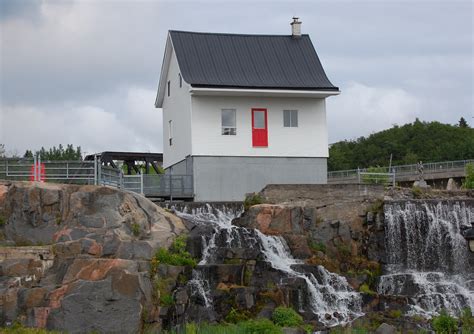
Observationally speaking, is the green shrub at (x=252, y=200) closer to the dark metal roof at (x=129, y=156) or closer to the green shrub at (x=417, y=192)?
the green shrub at (x=417, y=192)

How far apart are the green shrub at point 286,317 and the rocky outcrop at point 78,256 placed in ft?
12.3

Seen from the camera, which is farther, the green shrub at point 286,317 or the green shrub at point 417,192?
the green shrub at point 417,192

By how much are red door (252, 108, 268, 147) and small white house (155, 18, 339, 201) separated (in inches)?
1.9

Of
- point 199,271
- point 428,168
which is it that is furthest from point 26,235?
point 428,168

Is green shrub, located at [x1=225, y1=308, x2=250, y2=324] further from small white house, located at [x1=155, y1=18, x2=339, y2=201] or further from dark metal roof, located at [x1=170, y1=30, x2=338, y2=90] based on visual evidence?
dark metal roof, located at [x1=170, y1=30, x2=338, y2=90]

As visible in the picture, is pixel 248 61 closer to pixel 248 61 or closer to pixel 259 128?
pixel 248 61

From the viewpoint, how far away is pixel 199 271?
2925 cm

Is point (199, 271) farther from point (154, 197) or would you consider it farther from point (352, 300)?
point (154, 197)

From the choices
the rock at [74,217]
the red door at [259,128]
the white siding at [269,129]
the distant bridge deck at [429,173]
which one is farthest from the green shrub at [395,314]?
the distant bridge deck at [429,173]

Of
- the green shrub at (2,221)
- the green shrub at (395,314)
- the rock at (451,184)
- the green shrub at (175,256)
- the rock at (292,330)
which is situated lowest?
the rock at (292,330)

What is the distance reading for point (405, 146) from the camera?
8650 cm

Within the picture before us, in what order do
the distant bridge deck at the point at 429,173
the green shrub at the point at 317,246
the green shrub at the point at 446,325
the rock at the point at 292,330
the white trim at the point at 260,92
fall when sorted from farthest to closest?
the distant bridge deck at the point at 429,173 < the white trim at the point at 260,92 < the green shrub at the point at 317,246 < the rock at the point at 292,330 < the green shrub at the point at 446,325

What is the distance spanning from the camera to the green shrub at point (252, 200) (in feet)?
116

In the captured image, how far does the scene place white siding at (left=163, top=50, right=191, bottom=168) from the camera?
4156 cm
